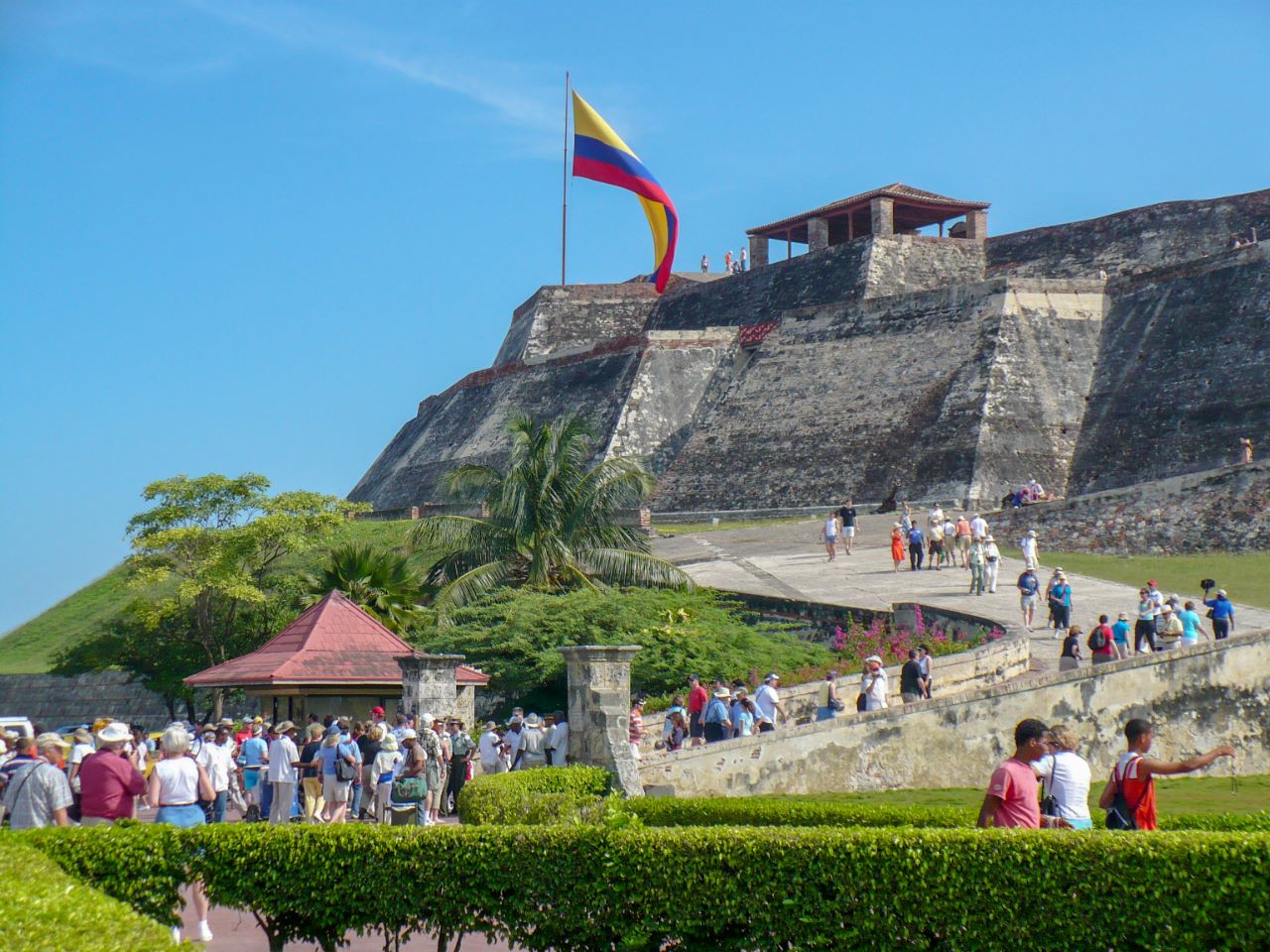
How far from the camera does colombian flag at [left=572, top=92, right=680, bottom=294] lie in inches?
1410

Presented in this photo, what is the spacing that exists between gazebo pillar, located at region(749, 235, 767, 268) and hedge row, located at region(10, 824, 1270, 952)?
117 feet

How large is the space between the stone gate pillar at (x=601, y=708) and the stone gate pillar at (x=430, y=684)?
1.79 m

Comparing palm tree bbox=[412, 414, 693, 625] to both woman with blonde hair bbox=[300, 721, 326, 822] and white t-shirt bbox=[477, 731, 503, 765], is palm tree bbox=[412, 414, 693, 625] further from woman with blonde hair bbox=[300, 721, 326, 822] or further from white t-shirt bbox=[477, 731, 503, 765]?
woman with blonde hair bbox=[300, 721, 326, 822]

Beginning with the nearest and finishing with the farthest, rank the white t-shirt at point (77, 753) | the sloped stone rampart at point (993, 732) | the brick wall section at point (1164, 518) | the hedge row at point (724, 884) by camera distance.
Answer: the hedge row at point (724, 884) → the white t-shirt at point (77, 753) → the sloped stone rampart at point (993, 732) → the brick wall section at point (1164, 518)

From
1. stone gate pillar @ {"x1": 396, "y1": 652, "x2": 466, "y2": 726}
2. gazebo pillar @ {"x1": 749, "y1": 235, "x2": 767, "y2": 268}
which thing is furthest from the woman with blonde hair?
gazebo pillar @ {"x1": 749, "y1": 235, "x2": 767, "y2": 268}

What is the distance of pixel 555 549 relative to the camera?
70.5 ft

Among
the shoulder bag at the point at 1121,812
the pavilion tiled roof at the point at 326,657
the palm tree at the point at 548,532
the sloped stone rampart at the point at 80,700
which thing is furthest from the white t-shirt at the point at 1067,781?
the sloped stone rampart at the point at 80,700

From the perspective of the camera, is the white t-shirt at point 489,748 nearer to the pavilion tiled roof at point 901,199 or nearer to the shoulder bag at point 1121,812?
the shoulder bag at point 1121,812

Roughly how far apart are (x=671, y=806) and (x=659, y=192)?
88.6ft

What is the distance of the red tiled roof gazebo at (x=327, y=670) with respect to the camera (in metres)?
14.4

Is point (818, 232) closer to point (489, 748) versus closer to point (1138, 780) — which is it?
point (489, 748)

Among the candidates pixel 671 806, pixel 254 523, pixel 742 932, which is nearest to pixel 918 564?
pixel 254 523

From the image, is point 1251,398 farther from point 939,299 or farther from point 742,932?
point 742,932

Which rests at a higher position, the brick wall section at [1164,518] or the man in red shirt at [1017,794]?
the brick wall section at [1164,518]
